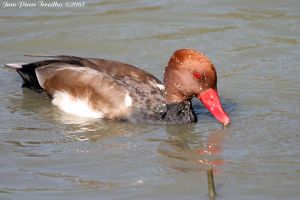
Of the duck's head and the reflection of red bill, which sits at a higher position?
the duck's head

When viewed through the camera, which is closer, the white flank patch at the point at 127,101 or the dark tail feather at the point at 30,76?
the white flank patch at the point at 127,101

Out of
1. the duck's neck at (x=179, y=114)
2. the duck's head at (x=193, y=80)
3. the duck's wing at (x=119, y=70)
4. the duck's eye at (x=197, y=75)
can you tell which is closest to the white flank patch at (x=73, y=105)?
the duck's wing at (x=119, y=70)

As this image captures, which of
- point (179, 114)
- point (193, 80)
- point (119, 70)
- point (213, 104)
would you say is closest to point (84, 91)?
point (119, 70)

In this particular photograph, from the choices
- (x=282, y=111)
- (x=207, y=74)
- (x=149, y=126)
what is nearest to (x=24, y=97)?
(x=149, y=126)

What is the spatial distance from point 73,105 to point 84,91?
0.25 meters

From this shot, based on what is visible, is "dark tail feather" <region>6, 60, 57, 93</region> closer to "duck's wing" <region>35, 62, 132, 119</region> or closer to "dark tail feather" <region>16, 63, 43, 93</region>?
"dark tail feather" <region>16, 63, 43, 93</region>

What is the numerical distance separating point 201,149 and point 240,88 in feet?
6.99

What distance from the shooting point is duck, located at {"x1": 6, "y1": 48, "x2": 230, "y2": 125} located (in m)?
8.88

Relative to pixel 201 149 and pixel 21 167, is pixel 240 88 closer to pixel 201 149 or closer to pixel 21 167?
pixel 201 149

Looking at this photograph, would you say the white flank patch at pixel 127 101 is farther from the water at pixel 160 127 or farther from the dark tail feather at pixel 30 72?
the dark tail feather at pixel 30 72

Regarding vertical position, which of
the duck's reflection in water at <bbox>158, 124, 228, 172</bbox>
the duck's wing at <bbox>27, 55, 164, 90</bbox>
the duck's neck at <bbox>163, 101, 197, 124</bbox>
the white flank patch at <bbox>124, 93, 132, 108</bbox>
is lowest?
the duck's reflection in water at <bbox>158, 124, 228, 172</bbox>

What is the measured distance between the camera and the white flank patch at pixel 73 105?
923 centimetres

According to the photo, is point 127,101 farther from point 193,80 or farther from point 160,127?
point 193,80

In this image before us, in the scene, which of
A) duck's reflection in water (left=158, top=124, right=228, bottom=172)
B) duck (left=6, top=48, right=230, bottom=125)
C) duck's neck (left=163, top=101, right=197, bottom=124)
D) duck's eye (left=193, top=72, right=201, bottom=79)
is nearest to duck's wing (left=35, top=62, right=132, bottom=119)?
duck (left=6, top=48, right=230, bottom=125)
